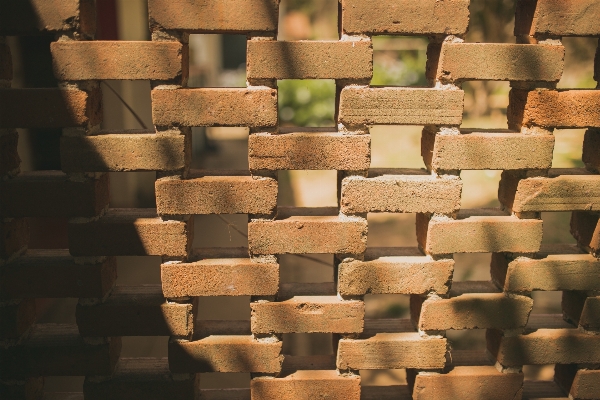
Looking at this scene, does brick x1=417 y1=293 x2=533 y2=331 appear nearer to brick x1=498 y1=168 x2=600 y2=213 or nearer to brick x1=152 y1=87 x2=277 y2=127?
brick x1=498 y1=168 x2=600 y2=213

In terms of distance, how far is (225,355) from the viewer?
6.13ft

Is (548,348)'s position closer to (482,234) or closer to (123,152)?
(482,234)

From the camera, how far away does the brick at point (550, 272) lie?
6.04 feet

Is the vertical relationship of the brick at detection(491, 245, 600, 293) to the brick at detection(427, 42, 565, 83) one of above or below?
below

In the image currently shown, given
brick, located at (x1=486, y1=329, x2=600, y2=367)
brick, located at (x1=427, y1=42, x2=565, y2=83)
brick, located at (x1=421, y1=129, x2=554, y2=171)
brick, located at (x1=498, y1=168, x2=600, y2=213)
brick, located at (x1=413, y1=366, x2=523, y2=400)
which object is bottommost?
brick, located at (x1=413, y1=366, x2=523, y2=400)

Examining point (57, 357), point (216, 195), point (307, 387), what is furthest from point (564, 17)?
point (57, 357)

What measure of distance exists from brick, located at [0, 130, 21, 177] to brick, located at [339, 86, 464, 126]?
1.13 meters

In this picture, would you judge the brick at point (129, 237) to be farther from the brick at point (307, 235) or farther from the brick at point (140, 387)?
the brick at point (140, 387)

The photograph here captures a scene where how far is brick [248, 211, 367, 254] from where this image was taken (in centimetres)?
173

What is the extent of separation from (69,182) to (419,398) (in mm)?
1519

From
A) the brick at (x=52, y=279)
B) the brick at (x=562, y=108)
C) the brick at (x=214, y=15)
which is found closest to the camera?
the brick at (x=214, y=15)

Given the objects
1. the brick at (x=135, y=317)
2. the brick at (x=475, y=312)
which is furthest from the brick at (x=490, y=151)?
the brick at (x=135, y=317)

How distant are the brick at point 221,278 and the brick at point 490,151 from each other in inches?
27.3

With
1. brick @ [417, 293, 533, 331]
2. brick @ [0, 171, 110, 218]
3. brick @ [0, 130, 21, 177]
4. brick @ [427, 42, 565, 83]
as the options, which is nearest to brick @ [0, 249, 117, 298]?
brick @ [0, 171, 110, 218]
